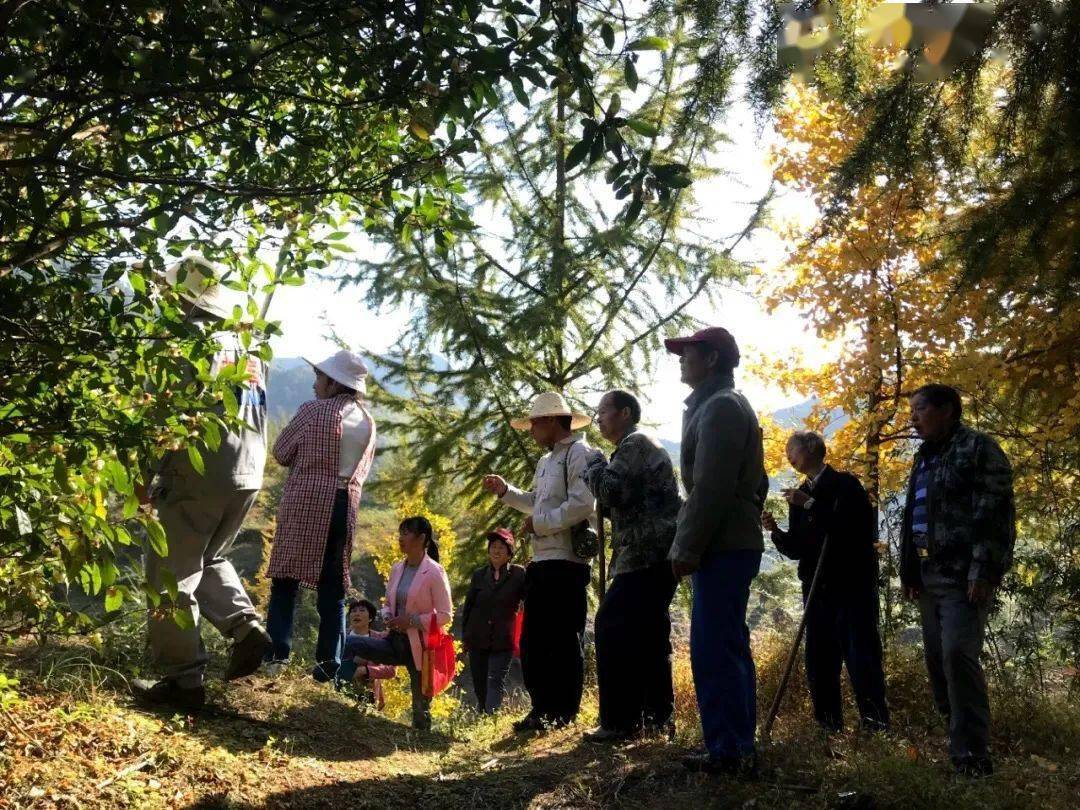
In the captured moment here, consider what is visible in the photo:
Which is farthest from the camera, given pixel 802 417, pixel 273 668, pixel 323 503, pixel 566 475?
pixel 802 417

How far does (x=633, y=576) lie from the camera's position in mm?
5172

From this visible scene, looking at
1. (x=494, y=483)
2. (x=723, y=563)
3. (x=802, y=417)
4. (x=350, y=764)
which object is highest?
(x=802, y=417)

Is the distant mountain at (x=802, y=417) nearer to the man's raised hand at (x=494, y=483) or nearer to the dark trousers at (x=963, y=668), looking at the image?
the man's raised hand at (x=494, y=483)

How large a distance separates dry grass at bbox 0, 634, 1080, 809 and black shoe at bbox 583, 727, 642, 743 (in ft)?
0.39

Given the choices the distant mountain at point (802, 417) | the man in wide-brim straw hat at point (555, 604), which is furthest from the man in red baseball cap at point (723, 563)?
the distant mountain at point (802, 417)

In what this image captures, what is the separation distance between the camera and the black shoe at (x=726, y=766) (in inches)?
162

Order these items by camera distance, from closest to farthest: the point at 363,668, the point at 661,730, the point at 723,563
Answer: the point at 723,563 → the point at 661,730 → the point at 363,668

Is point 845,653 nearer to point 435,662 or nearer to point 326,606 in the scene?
point 435,662

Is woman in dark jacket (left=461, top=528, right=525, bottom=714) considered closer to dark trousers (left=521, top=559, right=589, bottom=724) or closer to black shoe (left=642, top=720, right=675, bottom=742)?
dark trousers (left=521, top=559, right=589, bottom=724)

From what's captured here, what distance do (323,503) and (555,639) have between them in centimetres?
169

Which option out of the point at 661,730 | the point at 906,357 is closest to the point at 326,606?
the point at 661,730

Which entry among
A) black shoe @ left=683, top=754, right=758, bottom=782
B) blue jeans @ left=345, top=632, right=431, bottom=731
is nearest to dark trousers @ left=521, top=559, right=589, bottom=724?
blue jeans @ left=345, top=632, right=431, bottom=731

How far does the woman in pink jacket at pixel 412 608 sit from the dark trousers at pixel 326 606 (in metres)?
0.60

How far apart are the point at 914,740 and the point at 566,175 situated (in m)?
7.50
